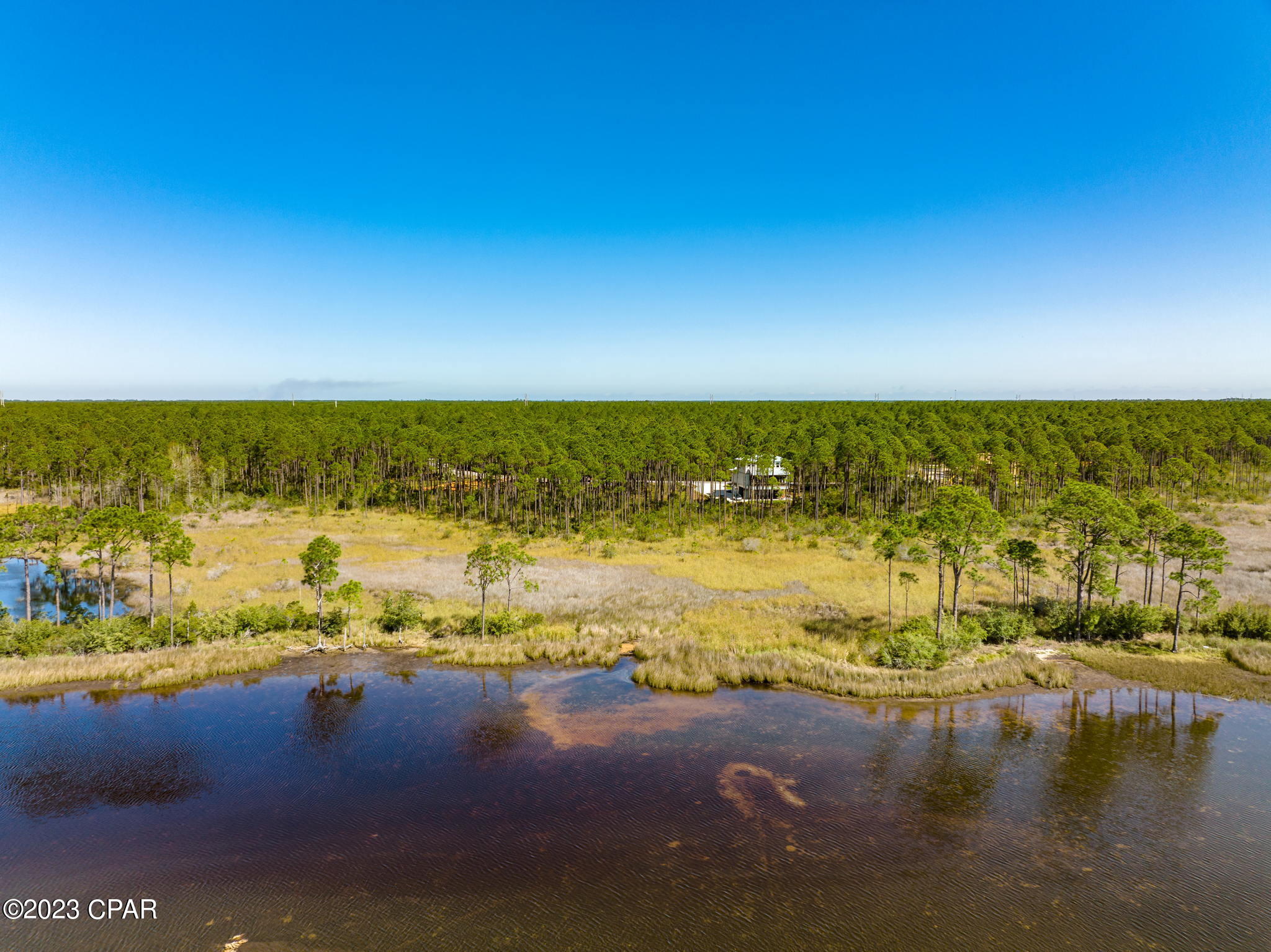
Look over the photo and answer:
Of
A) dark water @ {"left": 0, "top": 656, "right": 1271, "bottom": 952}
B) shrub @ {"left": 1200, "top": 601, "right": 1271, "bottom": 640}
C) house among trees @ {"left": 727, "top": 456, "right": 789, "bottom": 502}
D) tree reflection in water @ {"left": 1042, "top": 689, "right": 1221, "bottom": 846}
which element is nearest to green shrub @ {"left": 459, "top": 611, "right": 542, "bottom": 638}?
dark water @ {"left": 0, "top": 656, "right": 1271, "bottom": 952}

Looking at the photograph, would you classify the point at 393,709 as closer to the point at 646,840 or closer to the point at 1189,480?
the point at 646,840

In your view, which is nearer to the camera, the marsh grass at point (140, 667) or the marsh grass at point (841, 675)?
the marsh grass at point (140, 667)

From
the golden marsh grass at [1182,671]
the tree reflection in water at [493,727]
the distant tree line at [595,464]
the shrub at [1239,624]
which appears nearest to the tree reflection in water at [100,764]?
the tree reflection in water at [493,727]

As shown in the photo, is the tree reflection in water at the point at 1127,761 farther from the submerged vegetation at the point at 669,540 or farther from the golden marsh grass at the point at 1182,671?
the submerged vegetation at the point at 669,540

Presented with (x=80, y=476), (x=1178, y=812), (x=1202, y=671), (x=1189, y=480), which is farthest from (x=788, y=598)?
(x=80, y=476)

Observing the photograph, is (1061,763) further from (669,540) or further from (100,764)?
(669,540)

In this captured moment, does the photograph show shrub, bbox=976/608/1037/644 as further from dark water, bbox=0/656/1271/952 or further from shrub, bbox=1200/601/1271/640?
shrub, bbox=1200/601/1271/640
